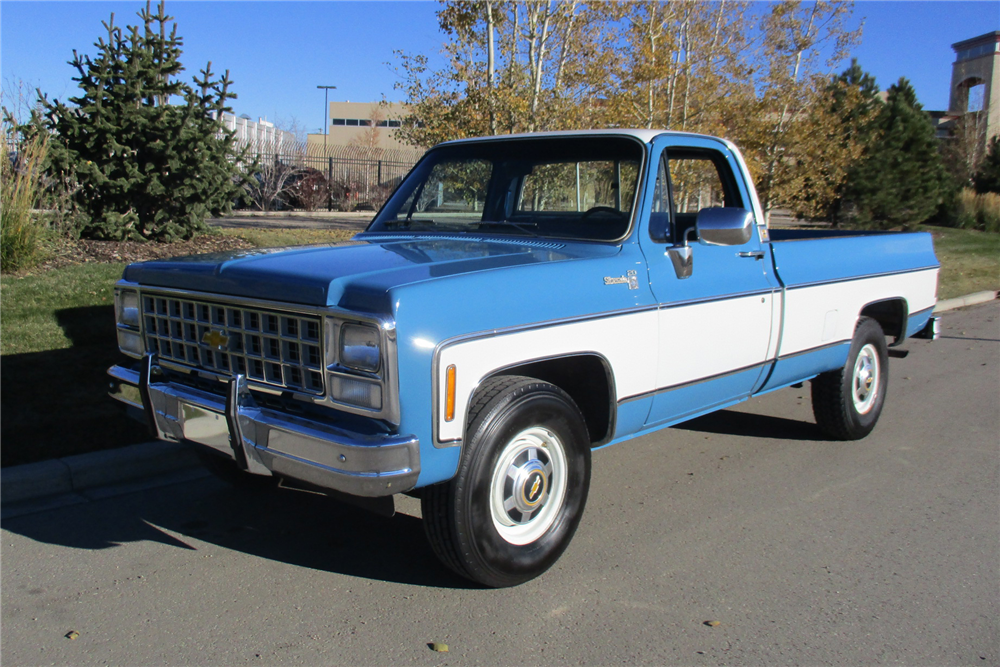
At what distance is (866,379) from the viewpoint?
19.4 feet

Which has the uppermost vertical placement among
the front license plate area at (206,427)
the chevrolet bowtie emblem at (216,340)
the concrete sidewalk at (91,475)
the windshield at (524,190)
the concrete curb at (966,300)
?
the windshield at (524,190)

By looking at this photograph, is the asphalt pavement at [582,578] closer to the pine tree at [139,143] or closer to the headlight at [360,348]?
the headlight at [360,348]

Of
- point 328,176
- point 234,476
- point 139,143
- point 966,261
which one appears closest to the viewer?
point 234,476

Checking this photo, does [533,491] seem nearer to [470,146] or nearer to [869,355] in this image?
[470,146]

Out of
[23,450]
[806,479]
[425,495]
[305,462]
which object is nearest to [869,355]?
[806,479]

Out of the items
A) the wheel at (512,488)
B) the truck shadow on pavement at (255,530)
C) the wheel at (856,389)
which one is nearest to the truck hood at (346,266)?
the wheel at (512,488)

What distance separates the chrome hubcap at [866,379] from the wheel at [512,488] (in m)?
2.92

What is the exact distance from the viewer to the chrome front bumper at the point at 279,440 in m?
2.93

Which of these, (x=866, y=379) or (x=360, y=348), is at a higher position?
(x=360, y=348)

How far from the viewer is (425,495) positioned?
10.9 ft

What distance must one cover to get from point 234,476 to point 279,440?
1.76 metres

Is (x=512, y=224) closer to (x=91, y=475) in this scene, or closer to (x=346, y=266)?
(x=346, y=266)

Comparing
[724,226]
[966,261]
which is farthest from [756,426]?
[966,261]

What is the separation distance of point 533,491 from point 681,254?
148 cm
